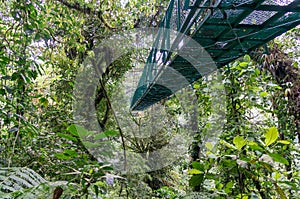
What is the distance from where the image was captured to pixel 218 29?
107 centimetres

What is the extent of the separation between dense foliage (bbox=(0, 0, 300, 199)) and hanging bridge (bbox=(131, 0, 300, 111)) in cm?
14

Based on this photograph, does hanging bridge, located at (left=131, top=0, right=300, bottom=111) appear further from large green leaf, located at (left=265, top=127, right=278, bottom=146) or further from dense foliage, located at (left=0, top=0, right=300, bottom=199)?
large green leaf, located at (left=265, top=127, right=278, bottom=146)

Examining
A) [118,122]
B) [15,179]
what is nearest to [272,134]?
[15,179]

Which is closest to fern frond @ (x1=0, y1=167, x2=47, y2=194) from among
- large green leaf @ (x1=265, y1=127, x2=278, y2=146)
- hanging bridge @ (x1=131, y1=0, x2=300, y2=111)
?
large green leaf @ (x1=265, y1=127, x2=278, y2=146)

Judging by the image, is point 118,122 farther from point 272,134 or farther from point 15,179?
point 272,134

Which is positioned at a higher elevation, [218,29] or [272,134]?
[218,29]

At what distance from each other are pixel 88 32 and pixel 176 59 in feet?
7.41

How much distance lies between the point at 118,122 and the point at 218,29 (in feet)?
2.08

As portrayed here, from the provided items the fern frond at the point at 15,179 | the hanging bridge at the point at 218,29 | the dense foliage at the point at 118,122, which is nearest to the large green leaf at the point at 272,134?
the dense foliage at the point at 118,122

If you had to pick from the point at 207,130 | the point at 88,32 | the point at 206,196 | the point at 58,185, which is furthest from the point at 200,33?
the point at 88,32

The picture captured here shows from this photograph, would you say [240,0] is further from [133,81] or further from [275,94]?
[133,81]

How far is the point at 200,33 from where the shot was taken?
1.08 metres

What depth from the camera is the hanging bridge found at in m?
0.82

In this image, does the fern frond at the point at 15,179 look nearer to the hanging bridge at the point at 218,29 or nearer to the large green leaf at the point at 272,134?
the large green leaf at the point at 272,134
